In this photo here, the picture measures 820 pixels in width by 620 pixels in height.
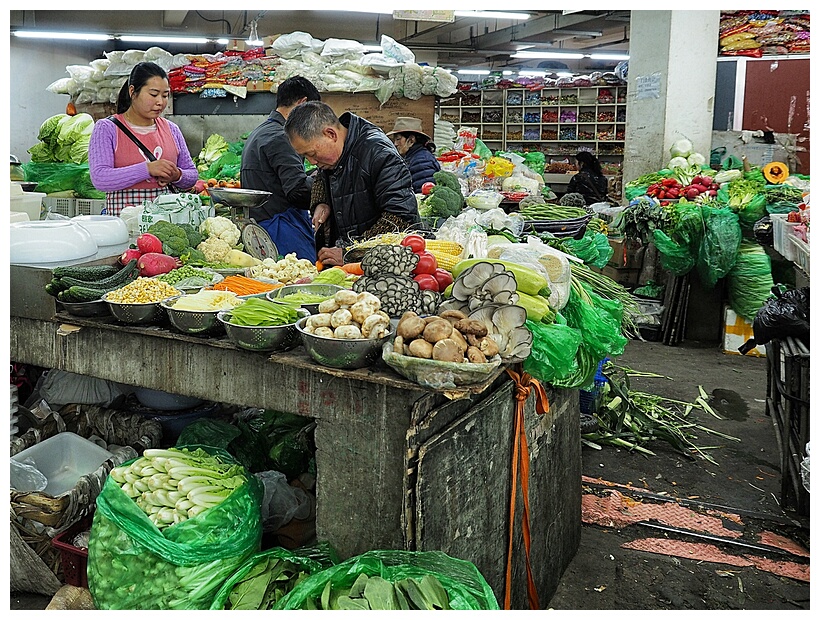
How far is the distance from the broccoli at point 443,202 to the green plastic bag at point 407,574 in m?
3.41

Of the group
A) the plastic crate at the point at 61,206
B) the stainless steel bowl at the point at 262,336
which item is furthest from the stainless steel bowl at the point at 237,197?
the plastic crate at the point at 61,206

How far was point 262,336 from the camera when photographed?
2275 mm

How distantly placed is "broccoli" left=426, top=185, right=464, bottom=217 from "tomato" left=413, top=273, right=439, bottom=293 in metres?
2.67

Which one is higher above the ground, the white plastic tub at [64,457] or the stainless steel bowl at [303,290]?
the stainless steel bowl at [303,290]

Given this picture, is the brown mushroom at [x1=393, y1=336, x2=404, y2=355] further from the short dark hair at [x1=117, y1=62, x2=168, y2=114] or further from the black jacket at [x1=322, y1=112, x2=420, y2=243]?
the short dark hair at [x1=117, y1=62, x2=168, y2=114]

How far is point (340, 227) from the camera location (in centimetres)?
428

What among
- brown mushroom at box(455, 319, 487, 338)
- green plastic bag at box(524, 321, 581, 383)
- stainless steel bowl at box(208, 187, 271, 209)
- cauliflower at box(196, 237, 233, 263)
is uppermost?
stainless steel bowl at box(208, 187, 271, 209)

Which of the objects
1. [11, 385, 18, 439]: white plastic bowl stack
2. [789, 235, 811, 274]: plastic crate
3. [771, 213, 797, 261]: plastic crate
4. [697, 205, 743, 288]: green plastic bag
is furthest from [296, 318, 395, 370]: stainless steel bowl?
[697, 205, 743, 288]: green plastic bag

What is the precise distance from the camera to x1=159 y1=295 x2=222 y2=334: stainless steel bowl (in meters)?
2.42

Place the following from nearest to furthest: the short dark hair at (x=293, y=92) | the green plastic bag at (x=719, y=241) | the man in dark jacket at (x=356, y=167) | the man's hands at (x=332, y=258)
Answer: the man's hands at (x=332, y=258) < the man in dark jacket at (x=356, y=167) < the short dark hair at (x=293, y=92) < the green plastic bag at (x=719, y=241)

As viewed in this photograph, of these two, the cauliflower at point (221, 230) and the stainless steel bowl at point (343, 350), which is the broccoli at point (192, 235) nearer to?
the cauliflower at point (221, 230)

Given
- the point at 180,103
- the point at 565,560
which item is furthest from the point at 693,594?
the point at 180,103

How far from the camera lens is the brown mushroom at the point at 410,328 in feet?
6.73

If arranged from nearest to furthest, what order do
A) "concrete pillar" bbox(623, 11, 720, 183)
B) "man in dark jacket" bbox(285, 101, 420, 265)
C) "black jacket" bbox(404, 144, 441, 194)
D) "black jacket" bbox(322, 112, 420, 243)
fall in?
"man in dark jacket" bbox(285, 101, 420, 265) → "black jacket" bbox(322, 112, 420, 243) → "black jacket" bbox(404, 144, 441, 194) → "concrete pillar" bbox(623, 11, 720, 183)
